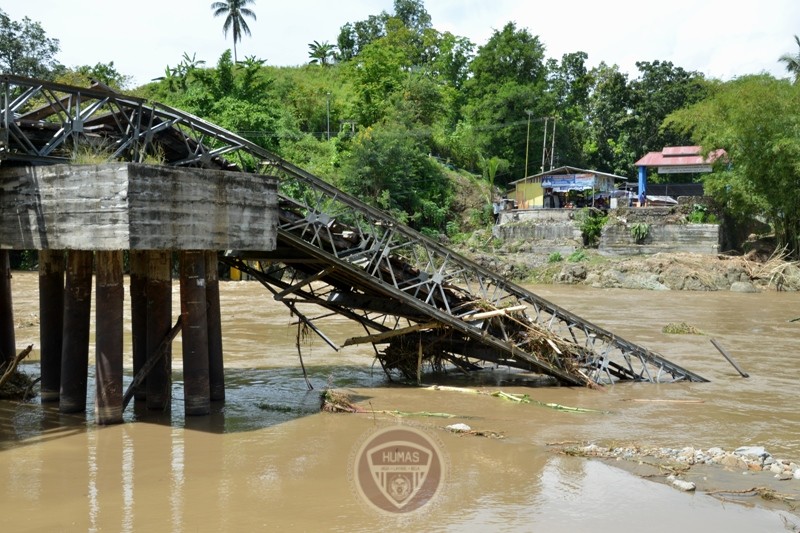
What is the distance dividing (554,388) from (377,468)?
738 cm

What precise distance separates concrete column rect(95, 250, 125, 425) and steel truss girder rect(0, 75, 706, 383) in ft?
5.85

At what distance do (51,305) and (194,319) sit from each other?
2.99 metres

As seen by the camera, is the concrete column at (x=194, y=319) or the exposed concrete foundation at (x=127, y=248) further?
the concrete column at (x=194, y=319)

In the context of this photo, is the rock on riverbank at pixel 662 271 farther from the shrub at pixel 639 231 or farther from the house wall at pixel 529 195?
the house wall at pixel 529 195

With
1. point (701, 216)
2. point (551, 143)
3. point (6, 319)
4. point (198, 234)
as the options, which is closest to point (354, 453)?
point (198, 234)

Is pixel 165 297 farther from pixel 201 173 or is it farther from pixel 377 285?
pixel 377 285

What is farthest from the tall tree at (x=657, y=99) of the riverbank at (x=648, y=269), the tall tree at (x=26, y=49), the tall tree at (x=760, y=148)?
the tall tree at (x=26, y=49)

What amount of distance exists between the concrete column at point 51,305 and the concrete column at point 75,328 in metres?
1.12

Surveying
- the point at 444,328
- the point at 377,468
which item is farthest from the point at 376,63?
the point at 377,468

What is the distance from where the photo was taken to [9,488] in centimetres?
980

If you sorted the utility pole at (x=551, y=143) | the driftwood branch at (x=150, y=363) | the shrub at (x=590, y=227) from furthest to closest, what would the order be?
the utility pole at (x=551, y=143), the shrub at (x=590, y=227), the driftwood branch at (x=150, y=363)

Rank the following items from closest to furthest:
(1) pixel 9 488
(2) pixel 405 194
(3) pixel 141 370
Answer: (1) pixel 9 488 → (3) pixel 141 370 → (2) pixel 405 194

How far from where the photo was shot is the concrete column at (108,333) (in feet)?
40.7

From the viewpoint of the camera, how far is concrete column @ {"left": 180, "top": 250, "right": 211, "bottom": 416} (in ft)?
42.8
